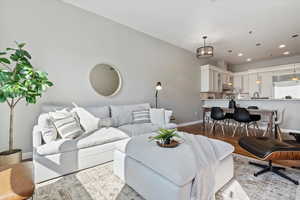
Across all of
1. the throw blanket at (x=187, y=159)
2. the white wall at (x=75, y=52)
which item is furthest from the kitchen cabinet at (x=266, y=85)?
the throw blanket at (x=187, y=159)

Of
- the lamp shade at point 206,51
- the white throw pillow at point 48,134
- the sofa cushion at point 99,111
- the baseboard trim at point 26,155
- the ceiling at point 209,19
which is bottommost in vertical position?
the baseboard trim at point 26,155

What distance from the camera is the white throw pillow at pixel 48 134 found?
6.17ft

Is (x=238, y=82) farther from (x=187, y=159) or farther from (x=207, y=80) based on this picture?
(x=187, y=159)

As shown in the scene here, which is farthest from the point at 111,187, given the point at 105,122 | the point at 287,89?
the point at 287,89

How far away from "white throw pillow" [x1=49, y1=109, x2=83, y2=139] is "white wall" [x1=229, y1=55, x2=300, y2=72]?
27.5 feet

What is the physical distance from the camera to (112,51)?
341cm

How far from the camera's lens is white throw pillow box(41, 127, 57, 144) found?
1882mm

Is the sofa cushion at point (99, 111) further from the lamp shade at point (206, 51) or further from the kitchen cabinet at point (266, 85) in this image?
the kitchen cabinet at point (266, 85)

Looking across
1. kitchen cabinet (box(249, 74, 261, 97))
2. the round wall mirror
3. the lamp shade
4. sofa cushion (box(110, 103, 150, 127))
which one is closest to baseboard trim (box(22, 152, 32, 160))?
sofa cushion (box(110, 103, 150, 127))

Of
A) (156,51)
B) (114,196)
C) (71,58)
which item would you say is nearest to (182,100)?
(156,51)

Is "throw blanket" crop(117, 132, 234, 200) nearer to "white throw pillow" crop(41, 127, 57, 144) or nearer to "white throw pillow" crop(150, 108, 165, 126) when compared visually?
"white throw pillow" crop(41, 127, 57, 144)

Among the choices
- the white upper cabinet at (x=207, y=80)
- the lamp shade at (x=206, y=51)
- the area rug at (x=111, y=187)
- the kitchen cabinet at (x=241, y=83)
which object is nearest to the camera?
the area rug at (x=111, y=187)

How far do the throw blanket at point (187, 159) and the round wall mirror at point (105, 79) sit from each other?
1836mm

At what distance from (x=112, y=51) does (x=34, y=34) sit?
1478 mm
